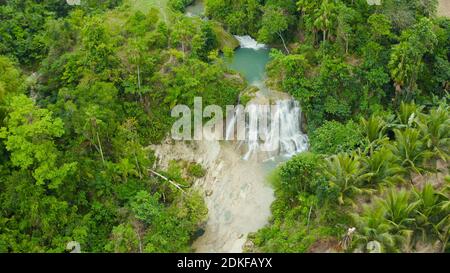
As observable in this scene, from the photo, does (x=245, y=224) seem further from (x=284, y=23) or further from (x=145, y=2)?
(x=145, y=2)

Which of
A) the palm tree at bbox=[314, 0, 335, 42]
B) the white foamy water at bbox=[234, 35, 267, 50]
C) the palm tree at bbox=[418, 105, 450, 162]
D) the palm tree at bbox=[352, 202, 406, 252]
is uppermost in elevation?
the palm tree at bbox=[314, 0, 335, 42]

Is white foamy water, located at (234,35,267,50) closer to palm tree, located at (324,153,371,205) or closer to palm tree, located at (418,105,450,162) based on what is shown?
palm tree, located at (418,105,450,162)

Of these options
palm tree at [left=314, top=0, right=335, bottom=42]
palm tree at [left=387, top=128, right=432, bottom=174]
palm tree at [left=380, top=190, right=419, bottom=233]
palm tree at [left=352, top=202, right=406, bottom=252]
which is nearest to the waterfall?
palm tree at [left=314, top=0, right=335, bottom=42]

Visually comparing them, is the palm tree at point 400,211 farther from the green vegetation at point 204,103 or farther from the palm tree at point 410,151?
the palm tree at point 410,151

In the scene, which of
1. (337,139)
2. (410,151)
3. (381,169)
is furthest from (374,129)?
(381,169)

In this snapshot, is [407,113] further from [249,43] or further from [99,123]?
A: [99,123]

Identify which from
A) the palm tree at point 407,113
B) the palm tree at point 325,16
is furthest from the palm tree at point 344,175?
the palm tree at point 325,16

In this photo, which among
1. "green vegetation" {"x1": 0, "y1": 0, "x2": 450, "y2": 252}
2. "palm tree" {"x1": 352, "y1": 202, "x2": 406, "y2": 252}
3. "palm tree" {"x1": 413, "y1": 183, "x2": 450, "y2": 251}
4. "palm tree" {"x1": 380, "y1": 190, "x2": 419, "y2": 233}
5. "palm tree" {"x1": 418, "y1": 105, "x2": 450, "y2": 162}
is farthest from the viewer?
"palm tree" {"x1": 418, "y1": 105, "x2": 450, "y2": 162}
